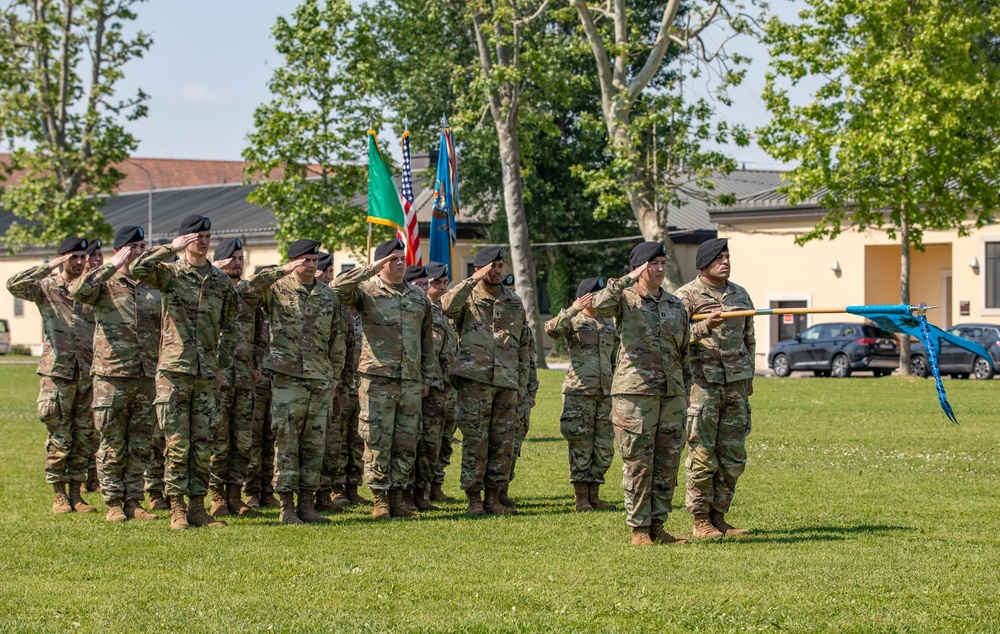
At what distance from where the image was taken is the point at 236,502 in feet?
36.5

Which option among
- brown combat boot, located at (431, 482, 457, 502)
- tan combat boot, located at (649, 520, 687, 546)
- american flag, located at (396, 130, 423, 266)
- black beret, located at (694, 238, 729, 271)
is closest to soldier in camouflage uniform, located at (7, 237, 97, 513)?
brown combat boot, located at (431, 482, 457, 502)

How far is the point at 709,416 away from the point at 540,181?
3959cm

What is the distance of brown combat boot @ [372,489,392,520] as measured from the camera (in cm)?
1079

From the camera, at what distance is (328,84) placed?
37156 mm

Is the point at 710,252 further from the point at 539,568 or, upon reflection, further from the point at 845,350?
the point at 845,350

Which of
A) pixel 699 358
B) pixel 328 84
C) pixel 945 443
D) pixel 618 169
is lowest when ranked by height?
pixel 945 443

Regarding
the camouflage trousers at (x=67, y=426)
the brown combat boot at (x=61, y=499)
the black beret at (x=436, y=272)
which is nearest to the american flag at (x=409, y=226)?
the black beret at (x=436, y=272)

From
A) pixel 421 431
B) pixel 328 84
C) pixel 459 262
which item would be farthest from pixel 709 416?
pixel 459 262

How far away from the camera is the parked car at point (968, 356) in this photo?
33000 millimetres

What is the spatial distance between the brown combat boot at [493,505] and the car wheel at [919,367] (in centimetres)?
2565

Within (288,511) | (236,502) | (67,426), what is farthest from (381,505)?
(67,426)

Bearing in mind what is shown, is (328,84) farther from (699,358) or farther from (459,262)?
(699,358)

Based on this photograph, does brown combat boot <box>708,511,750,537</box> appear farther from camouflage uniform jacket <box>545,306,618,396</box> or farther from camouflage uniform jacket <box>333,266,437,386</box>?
camouflage uniform jacket <box>333,266,437,386</box>

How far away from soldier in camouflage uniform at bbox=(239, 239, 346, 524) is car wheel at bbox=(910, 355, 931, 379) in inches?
1055
